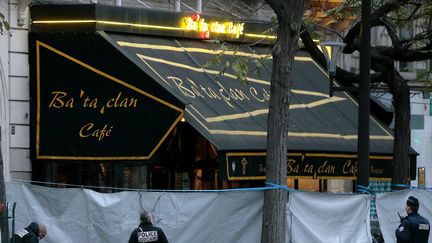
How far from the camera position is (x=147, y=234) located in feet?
43.8

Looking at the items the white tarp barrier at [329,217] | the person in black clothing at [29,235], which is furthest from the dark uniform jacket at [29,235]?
the white tarp barrier at [329,217]

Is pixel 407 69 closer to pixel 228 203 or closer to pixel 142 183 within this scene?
pixel 142 183

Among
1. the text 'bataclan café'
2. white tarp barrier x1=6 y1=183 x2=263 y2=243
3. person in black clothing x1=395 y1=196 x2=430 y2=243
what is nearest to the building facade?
the text 'bataclan café'

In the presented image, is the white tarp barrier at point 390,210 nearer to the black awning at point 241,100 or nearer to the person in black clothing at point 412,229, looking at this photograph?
the person in black clothing at point 412,229

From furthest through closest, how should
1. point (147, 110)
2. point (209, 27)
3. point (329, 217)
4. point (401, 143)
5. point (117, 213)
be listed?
point (209, 27) < point (401, 143) < point (147, 110) < point (329, 217) < point (117, 213)

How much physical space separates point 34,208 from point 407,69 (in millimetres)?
15369

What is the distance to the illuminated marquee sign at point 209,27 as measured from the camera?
20406 millimetres

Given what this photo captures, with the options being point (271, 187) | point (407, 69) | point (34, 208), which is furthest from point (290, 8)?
point (407, 69)

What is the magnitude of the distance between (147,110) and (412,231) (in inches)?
228

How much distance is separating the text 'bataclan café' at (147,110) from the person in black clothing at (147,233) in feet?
13.3

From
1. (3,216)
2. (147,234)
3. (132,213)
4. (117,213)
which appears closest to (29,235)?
(3,216)

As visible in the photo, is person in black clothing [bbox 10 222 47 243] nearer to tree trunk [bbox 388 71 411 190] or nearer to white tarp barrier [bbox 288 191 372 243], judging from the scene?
white tarp barrier [bbox 288 191 372 243]

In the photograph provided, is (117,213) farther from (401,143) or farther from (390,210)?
(401,143)

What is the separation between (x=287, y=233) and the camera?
605 inches
